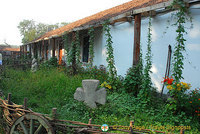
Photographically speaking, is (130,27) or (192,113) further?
(130,27)

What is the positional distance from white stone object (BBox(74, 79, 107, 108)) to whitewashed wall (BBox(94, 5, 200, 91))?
227 cm

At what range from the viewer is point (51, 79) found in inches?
256

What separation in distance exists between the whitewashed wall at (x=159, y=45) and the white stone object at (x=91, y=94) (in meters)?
2.27

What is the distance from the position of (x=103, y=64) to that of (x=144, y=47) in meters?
2.67

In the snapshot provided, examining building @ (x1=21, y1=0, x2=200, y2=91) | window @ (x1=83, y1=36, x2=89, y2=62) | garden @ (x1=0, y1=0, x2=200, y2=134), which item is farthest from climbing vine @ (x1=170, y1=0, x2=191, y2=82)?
window @ (x1=83, y1=36, x2=89, y2=62)

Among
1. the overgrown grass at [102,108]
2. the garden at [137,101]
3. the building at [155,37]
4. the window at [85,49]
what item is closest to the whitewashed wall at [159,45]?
the building at [155,37]

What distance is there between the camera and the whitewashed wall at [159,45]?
15.7 feet

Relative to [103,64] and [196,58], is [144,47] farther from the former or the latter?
[103,64]

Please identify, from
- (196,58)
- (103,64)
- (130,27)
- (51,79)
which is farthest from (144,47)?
(51,79)

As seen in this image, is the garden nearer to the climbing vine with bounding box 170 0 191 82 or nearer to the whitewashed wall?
the climbing vine with bounding box 170 0 191 82

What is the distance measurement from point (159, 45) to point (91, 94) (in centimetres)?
328

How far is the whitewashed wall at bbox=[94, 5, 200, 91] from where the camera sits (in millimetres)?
4777

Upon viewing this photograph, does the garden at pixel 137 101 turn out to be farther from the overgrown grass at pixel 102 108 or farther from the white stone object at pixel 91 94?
the white stone object at pixel 91 94

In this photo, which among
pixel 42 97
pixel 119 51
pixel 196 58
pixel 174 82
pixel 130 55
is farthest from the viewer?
pixel 119 51
